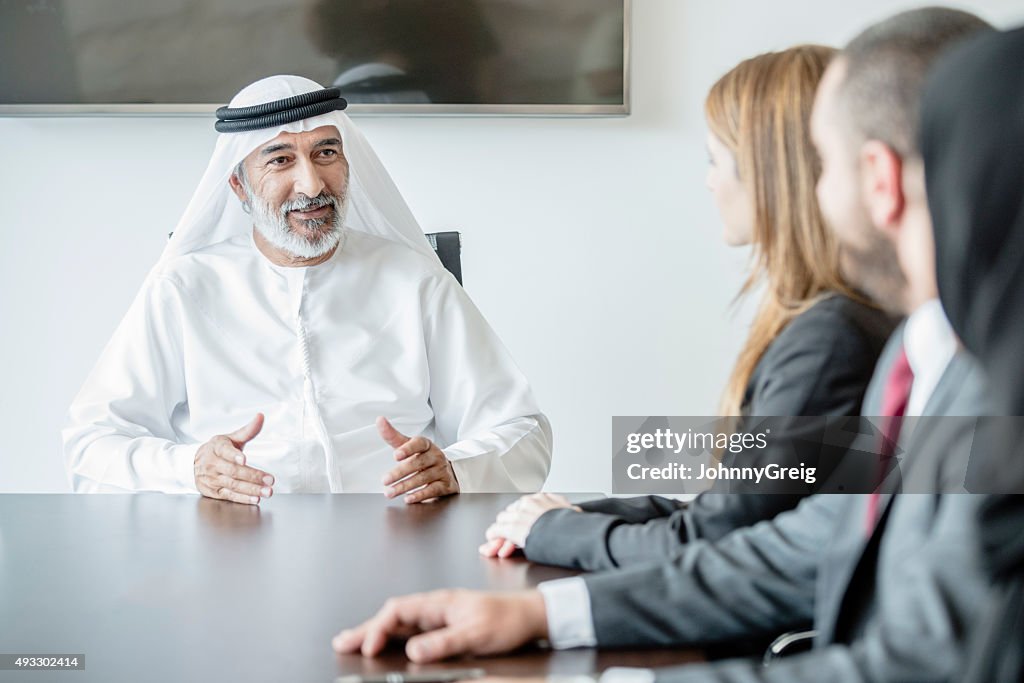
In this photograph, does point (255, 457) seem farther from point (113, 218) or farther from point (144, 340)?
point (113, 218)

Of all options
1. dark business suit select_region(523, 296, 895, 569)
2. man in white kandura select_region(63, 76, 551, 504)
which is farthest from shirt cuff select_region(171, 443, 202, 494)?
dark business suit select_region(523, 296, 895, 569)

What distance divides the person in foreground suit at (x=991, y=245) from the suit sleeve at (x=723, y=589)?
1.34ft

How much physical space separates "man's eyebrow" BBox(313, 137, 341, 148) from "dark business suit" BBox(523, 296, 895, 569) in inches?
64.4

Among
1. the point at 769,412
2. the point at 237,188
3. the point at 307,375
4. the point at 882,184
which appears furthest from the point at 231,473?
the point at 882,184

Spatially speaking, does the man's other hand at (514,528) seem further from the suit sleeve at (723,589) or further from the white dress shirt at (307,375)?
the white dress shirt at (307,375)

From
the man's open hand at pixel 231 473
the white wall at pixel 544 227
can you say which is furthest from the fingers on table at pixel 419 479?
the white wall at pixel 544 227

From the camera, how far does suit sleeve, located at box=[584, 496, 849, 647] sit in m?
1.30

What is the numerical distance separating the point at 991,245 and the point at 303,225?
89.9 inches

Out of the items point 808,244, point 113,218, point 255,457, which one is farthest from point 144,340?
point 808,244

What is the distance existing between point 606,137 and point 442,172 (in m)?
0.61

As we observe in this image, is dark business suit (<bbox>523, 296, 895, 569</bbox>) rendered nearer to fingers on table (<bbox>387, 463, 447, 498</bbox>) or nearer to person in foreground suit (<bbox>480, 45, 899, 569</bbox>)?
person in foreground suit (<bbox>480, 45, 899, 569</bbox>)

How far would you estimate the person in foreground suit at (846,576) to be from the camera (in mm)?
958

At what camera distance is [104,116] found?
4066 millimetres

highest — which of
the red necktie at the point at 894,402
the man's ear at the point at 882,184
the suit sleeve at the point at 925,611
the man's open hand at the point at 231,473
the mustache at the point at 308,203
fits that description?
the mustache at the point at 308,203
